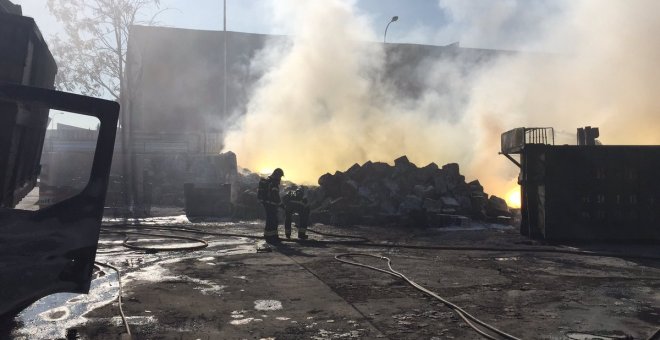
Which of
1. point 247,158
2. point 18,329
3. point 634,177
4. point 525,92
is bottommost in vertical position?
point 18,329

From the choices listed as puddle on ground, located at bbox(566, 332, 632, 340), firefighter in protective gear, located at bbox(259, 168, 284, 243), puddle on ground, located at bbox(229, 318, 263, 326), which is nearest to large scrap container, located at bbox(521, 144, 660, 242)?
firefighter in protective gear, located at bbox(259, 168, 284, 243)

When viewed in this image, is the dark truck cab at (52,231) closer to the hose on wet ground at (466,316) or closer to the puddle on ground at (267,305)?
the puddle on ground at (267,305)

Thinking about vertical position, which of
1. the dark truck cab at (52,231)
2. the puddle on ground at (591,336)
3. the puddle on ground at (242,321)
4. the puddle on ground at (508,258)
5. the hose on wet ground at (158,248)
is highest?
the dark truck cab at (52,231)

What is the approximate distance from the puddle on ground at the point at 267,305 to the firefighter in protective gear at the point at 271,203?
183 inches

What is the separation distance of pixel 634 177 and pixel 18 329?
10.9m

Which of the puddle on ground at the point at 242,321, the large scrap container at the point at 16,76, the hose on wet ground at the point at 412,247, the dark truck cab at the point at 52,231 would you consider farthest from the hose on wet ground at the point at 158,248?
the dark truck cab at the point at 52,231

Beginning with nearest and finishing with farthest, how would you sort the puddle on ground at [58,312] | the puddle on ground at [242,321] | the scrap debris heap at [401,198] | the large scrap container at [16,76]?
the large scrap container at [16,76] < the puddle on ground at [58,312] < the puddle on ground at [242,321] < the scrap debris heap at [401,198]

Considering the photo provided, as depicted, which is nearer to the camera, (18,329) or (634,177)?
(18,329)

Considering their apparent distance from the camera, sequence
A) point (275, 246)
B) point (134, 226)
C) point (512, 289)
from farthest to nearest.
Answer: point (134, 226) < point (275, 246) < point (512, 289)

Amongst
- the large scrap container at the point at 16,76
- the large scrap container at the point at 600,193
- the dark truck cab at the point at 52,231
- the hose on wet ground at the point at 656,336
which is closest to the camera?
the dark truck cab at the point at 52,231

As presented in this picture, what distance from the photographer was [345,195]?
574 inches

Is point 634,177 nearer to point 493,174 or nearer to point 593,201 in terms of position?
point 593,201

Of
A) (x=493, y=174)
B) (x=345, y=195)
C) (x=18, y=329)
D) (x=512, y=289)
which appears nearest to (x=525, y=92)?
(x=493, y=174)

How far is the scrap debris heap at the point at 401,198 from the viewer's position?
13.4 m
